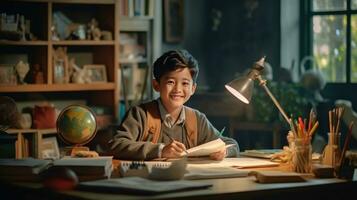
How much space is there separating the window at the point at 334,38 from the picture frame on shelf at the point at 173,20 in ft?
4.09

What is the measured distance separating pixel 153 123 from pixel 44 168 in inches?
35.3

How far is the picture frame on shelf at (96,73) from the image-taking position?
737 centimetres

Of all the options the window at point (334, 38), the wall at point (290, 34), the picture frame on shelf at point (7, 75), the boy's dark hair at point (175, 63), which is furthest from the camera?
the wall at point (290, 34)

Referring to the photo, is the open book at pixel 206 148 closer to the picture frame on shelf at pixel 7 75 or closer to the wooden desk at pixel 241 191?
the wooden desk at pixel 241 191

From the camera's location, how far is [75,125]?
4.29 meters

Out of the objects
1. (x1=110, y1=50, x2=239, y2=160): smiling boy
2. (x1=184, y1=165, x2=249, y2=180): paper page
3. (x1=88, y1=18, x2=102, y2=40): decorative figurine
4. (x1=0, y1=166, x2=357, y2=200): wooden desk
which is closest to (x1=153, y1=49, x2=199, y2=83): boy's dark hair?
(x1=110, y1=50, x2=239, y2=160): smiling boy

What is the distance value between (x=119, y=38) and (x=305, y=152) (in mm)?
3969

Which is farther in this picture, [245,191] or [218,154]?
[218,154]

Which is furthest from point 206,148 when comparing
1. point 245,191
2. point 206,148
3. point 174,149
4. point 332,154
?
point 245,191

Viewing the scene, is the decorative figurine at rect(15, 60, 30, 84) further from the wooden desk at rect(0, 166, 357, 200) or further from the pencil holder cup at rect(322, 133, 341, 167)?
the pencil holder cup at rect(322, 133, 341, 167)

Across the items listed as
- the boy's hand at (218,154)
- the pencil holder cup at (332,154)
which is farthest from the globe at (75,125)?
the pencil holder cup at (332,154)

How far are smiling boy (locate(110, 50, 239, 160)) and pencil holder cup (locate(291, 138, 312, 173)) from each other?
47 centimetres

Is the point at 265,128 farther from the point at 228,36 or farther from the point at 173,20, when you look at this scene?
the point at 173,20

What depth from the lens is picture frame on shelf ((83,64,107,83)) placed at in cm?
737
